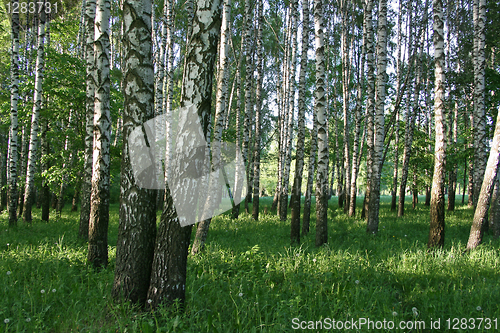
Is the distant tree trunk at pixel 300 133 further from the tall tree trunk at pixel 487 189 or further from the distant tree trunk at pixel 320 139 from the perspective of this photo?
the tall tree trunk at pixel 487 189

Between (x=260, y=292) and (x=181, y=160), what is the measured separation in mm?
2154

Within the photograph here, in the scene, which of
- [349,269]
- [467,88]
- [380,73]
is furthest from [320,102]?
[467,88]

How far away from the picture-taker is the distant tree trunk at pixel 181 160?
305 cm

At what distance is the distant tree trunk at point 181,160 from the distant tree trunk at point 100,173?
2154 millimetres

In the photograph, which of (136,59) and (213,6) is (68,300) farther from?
(213,6)

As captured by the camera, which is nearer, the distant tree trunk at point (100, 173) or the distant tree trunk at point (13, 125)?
the distant tree trunk at point (100, 173)

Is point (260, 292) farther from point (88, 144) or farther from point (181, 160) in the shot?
point (88, 144)

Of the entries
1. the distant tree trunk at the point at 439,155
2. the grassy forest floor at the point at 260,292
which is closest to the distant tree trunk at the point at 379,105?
the distant tree trunk at the point at 439,155

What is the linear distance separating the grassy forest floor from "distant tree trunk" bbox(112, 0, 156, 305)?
0.33 metres

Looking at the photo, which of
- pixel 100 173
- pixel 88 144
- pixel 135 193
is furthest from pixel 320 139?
pixel 88 144

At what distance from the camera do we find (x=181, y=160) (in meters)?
3.04

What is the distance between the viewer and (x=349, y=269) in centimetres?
463

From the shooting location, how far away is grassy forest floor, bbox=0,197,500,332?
3.00 metres

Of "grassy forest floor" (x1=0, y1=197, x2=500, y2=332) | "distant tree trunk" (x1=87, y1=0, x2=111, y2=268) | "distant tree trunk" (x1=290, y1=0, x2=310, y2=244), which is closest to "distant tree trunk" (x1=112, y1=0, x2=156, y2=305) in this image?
"grassy forest floor" (x1=0, y1=197, x2=500, y2=332)
